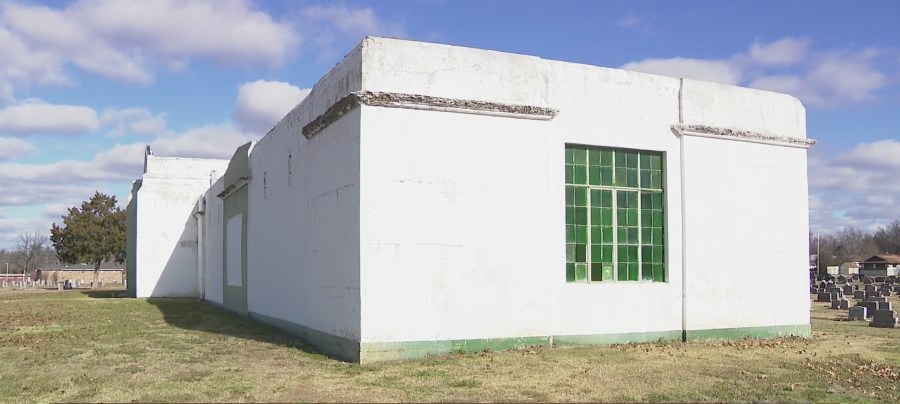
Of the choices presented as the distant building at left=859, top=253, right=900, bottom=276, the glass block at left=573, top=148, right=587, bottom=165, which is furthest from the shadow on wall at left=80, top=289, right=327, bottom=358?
the distant building at left=859, top=253, right=900, bottom=276

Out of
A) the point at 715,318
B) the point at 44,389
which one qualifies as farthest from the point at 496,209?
the point at 44,389

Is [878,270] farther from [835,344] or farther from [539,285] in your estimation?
[539,285]

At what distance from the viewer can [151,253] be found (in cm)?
3044

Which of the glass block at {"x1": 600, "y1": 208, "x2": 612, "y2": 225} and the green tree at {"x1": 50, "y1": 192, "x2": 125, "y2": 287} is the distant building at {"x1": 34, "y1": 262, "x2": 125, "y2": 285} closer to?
the green tree at {"x1": 50, "y1": 192, "x2": 125, "y2": 287}

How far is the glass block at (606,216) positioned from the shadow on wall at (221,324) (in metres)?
5.17

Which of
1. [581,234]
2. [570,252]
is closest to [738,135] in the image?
[581,234]

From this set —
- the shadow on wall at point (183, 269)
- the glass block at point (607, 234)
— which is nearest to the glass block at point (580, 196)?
the glass block at point (607, 234)

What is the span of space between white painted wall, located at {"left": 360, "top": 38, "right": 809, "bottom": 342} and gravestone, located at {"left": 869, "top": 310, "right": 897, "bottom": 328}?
6115 mm

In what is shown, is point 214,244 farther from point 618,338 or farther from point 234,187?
point 618,338

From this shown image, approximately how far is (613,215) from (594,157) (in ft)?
3.47

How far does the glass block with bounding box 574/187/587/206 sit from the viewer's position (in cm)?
1270

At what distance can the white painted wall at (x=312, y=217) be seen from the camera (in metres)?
11.3

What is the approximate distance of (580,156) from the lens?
12.8m

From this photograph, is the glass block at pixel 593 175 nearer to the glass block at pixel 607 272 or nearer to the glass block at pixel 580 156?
the glass block at pixel 580 156
